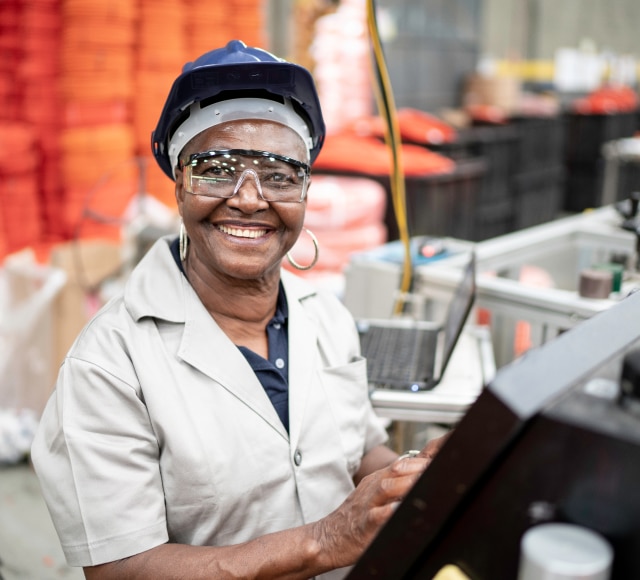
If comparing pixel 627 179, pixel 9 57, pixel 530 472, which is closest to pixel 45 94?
pixel 9 57

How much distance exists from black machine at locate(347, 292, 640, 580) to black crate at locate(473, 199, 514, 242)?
5.83 m

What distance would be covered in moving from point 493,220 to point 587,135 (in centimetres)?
281

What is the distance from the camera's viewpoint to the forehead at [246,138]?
1278 mm

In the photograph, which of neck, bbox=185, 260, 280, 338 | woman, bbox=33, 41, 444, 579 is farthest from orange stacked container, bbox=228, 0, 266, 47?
neck, bbox=185, 260, 280, 338

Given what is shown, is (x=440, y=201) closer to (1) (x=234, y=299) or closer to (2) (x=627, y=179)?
(2) (x=627, y=179)

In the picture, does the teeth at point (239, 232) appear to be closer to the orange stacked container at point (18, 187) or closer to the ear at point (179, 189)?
the ear at point (179, 189)

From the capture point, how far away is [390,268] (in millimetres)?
2363

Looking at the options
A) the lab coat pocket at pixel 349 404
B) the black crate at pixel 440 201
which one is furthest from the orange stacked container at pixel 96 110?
the lab coat pocket at pixel 349 404

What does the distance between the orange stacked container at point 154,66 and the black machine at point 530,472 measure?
3674 millimetres

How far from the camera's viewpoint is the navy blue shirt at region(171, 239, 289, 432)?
1.33m

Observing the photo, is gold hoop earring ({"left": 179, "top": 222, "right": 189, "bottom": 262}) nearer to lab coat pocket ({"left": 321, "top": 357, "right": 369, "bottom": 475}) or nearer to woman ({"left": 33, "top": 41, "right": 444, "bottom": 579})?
woman ({"left": 33, "top": 41, "right": 444, "bottom": 579})

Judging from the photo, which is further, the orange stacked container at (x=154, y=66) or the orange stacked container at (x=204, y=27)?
the orange stacked container at (x=204, y=27)

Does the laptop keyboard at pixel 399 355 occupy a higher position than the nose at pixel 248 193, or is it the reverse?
the nose at pixel 248 193

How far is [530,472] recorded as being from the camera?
0.56 meters
